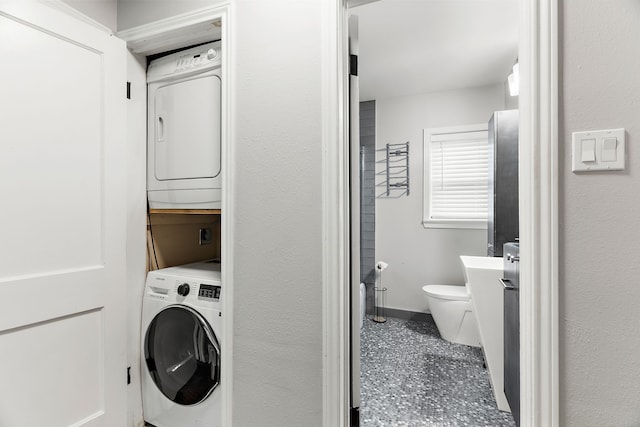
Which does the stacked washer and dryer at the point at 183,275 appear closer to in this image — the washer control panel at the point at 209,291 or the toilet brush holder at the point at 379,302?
the washer control panel at the point at 209,291

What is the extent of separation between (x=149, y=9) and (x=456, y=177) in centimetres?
308

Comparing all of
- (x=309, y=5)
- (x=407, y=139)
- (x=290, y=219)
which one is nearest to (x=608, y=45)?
(x=309, y=5)

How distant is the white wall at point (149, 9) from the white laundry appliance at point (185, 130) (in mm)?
185

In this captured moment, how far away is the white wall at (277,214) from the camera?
124cm

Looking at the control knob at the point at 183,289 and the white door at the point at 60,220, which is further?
the control knob at the point at 183,289

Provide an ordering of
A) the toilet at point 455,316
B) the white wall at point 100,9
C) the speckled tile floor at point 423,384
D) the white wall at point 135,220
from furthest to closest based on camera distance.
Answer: the toilet at point 455,316, the speckled tile floor at point 423,384, the white wall at point 135,220, the white wall at point 100,9

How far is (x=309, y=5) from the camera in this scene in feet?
4.06

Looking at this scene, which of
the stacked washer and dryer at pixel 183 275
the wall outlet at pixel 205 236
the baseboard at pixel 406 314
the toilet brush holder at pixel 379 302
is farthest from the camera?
the toilet brush holder at pixel 379 302

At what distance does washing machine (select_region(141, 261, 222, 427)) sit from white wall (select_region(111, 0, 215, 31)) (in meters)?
1.34

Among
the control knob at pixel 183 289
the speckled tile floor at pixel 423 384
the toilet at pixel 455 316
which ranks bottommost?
the speckled tile floor at pixel 423 384

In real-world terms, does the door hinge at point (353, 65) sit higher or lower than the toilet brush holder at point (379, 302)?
higher

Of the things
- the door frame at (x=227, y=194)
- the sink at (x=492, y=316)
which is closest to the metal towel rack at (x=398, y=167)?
the sink at (x=492, y=316)

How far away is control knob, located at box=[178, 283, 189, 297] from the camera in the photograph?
1610 mm

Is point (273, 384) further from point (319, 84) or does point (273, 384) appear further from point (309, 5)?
point (309, 5)
